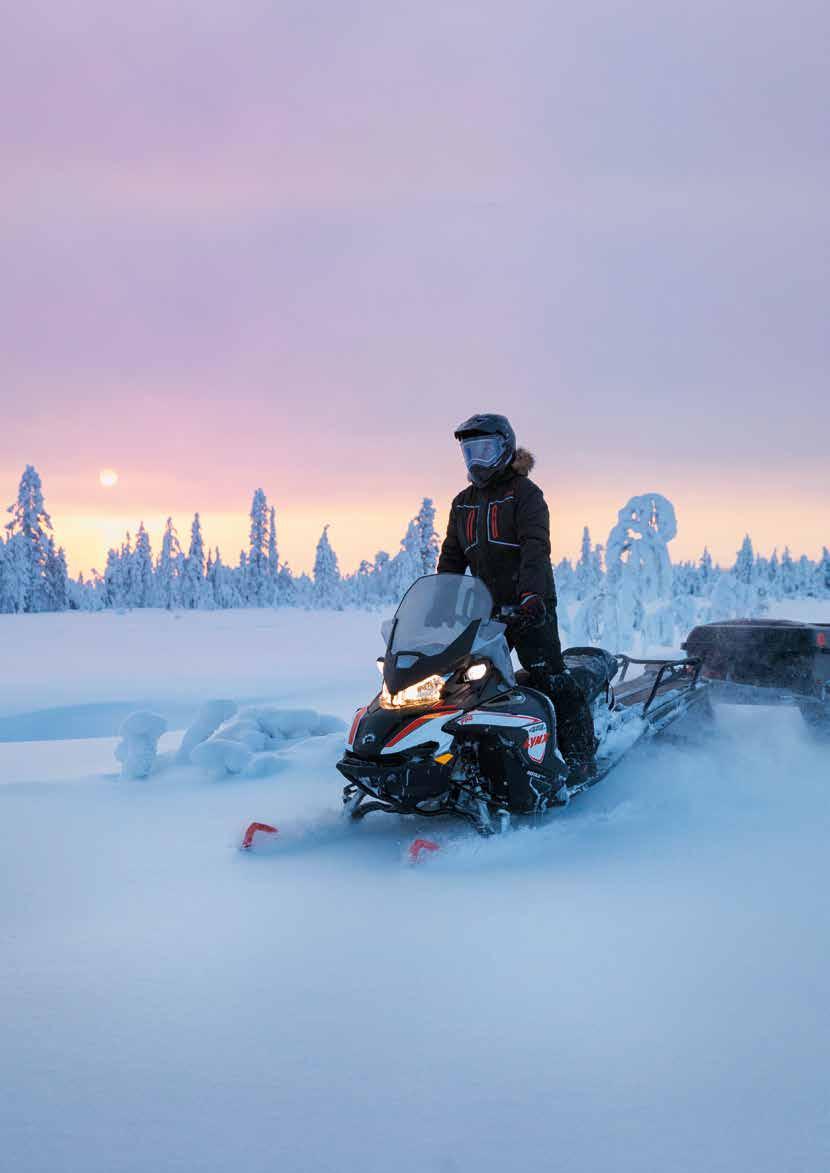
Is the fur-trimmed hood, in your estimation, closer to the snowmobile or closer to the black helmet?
the black helmet

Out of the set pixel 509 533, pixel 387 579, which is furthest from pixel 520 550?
pixel 387 579

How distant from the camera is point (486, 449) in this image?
5645 mm

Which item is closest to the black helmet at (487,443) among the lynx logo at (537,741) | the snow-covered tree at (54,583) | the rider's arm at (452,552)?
the rider's arm at (452,552)

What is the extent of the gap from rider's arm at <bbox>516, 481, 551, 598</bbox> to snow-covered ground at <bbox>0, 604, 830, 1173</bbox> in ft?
5.07

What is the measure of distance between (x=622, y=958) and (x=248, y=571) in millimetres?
95712

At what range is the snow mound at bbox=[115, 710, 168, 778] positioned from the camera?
7094 millimetres

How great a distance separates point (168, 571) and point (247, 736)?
294 ft

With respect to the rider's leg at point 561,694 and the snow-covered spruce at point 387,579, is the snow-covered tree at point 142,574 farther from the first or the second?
the rider's leg at point 561,694

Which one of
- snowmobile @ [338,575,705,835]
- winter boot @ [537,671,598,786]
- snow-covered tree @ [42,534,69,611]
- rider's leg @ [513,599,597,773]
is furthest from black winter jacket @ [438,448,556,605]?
snow-covered tree @ [42,534,69,611]

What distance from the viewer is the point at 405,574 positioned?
74.1 metres

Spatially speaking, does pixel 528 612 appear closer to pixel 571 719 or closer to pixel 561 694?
pixel 561 694

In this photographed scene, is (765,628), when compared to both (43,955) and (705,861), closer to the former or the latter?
(705,861)

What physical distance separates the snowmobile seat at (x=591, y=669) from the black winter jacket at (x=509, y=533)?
0.71 metres

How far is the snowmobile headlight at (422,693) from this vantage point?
486 cm
